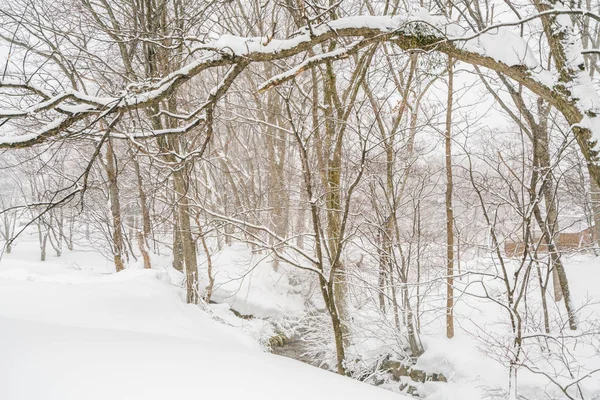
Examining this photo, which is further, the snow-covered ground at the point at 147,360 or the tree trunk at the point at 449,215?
the tree trunk at the point at 449,215

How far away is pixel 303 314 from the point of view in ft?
34.3

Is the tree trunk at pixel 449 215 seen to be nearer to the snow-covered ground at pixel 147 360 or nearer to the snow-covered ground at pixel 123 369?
the snow-covered ground at pixel 147 360

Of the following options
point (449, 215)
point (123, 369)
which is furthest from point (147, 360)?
point (449, 215)

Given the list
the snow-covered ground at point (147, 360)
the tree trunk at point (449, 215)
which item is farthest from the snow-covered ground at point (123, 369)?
the tree trunk at point (449, 215)

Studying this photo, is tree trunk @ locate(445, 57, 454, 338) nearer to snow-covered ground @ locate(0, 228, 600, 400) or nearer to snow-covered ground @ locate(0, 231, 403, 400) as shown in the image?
snow-covered ground @ locate(0, 228, 600, 400)

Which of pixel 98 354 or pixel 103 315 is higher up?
pixel 98 354

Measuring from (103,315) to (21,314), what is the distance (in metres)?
0.77

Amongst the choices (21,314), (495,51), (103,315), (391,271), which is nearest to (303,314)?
(391,271)

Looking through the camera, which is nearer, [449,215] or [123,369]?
[123,369]

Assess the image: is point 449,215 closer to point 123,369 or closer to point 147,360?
point 147,360

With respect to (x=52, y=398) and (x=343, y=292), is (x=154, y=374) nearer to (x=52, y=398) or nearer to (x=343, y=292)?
(x=52, y=398)

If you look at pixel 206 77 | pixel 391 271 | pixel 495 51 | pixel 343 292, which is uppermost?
pixel 206 77

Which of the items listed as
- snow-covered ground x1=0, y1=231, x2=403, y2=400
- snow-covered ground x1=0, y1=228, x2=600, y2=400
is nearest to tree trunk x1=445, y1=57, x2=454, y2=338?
snow-covered ground x1=0, y1=228, x2=600, y2=400

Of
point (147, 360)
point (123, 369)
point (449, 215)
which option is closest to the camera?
point (123, 369)
